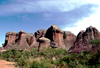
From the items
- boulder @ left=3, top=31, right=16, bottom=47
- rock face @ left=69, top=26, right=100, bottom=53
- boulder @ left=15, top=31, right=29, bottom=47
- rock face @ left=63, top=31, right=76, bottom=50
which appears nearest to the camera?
rock face @ left=69, top=26, right=100, bottom=53

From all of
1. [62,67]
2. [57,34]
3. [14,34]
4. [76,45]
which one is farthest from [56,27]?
[62,67]

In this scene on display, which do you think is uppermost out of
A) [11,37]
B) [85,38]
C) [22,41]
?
[11,37]

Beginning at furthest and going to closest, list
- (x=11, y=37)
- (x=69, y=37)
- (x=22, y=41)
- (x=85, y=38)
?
(x=69, y=37) → (x=11, y=37) → (x=22, y=41) → (x=85, y=38)

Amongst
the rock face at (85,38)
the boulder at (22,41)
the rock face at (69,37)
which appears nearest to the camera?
the rock face at (85,38)

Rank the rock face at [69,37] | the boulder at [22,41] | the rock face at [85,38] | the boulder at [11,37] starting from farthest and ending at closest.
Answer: the rock face at [69,37]
the boulder at [11,37]
the boulder at [22,41]
the rock face at [85,38]

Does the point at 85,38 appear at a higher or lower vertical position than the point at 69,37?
lower

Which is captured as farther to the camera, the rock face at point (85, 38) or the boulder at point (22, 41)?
the boulder at point (22, 41)

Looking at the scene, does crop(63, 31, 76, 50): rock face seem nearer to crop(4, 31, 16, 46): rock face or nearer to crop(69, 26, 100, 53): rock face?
crop(4, 31, 16, 46): rock face

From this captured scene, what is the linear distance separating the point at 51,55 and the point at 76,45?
10.2 ft

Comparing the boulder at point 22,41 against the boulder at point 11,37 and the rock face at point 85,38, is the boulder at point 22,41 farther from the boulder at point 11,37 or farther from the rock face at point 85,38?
the rock face at point 85,38

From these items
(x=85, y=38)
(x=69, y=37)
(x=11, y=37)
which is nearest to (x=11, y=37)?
(x=11, y=37)

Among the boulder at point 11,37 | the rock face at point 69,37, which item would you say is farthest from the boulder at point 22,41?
the rock face at point 69,37

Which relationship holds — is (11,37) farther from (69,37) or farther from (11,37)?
(69,37)

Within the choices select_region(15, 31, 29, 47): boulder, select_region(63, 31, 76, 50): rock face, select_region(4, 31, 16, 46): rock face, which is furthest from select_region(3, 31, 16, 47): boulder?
select_region(63, 31, 76, 50): rock face
